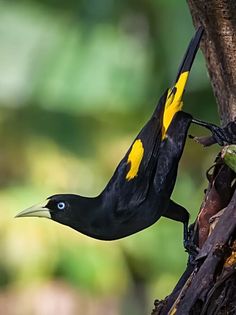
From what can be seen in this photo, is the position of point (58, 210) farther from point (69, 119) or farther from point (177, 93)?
point (69, 119)

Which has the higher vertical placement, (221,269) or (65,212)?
(65,212)

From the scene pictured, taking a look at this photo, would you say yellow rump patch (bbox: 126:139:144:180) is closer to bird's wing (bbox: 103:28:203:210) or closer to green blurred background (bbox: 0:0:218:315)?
bird's wing (bbox: 103:28:203:210)

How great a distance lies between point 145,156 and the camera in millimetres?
2531

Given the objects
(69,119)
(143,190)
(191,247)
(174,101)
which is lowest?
(191,247)

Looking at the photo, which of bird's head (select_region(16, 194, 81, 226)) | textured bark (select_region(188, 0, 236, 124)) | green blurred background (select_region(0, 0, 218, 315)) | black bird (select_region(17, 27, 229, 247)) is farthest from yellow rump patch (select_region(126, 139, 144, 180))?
green blurred background (select_region(0, 0, 218, 315))

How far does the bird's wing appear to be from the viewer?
2.47m

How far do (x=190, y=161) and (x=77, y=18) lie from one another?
41.4 inches

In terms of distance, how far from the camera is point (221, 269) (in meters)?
1.95

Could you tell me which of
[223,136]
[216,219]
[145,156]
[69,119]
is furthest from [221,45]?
[69,119]

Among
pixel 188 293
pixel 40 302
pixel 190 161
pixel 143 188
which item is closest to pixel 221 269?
pixel 188 293

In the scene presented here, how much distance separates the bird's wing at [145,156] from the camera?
2475mm

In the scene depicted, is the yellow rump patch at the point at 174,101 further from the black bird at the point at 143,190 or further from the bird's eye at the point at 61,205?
the bird's eye at the point at 61,205

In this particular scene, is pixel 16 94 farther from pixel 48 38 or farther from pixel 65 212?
pixel 65 212

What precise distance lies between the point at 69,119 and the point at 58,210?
304 centimetres
